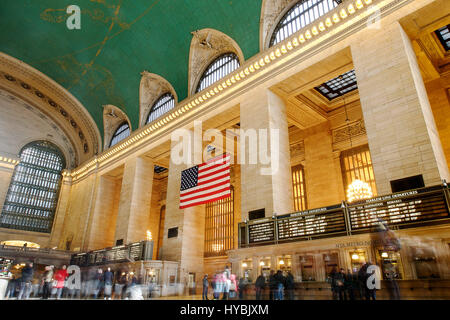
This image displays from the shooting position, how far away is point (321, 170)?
1297cm

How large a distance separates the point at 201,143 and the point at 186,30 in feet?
17.6

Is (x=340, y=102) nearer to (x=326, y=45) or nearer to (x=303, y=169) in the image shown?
(x=303, y=169)

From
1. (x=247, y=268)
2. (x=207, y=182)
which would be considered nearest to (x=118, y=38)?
(x=207, y=182)

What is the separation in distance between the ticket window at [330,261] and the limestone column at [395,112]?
1.93 metres

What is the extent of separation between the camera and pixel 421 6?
7.53m

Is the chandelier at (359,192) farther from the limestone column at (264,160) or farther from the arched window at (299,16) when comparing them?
the arched window at (299,16)

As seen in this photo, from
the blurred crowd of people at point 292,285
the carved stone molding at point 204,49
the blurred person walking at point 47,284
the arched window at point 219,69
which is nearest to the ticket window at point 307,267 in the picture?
the blurred crowd of people at point 292,285

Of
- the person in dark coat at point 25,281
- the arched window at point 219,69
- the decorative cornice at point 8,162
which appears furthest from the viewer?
the decorative cornice at point 8,162

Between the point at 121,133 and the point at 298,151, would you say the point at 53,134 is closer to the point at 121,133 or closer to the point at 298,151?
the point at 121,133

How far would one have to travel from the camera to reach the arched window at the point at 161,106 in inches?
636

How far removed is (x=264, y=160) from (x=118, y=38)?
1104 cm

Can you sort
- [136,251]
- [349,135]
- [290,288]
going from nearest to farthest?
[290,288]
[136,251]
[349,135]

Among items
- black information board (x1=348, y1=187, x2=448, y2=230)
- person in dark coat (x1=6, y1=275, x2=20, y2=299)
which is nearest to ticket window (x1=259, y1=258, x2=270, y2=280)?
black information board (x1=348, y1=187, x2=448, y2=230)

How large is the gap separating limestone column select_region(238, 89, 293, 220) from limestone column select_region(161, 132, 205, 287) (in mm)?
3460
